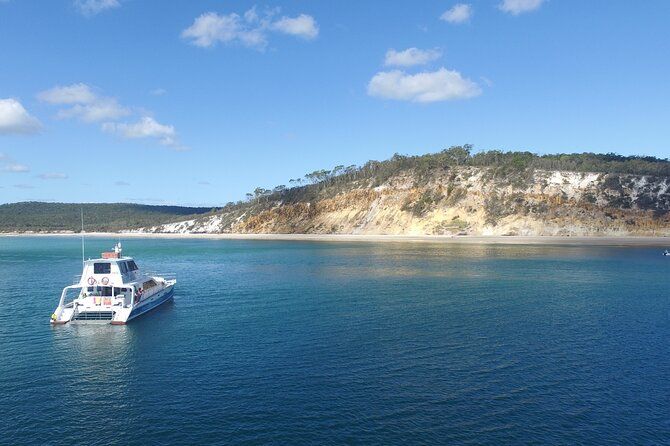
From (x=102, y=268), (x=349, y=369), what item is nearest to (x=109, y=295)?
(x=102, y=268)

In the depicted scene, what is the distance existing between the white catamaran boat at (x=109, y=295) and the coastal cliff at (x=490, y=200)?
11155 cm

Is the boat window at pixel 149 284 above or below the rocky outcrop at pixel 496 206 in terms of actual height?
below

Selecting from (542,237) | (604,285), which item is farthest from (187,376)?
(542,237)

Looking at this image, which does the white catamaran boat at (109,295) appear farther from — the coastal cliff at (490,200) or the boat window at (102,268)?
the coastal cliff at (490,200)

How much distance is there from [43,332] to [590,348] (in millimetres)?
36045

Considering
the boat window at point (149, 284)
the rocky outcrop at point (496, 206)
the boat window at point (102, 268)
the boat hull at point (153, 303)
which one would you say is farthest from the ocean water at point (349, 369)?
the rocky outcrop at point (496, 206)

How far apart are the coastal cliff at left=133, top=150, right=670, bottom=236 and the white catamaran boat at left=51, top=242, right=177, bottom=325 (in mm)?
111552

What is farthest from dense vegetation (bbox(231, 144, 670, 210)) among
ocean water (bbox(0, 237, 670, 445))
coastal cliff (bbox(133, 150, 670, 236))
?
ocean water (bbox(0, 237, 670, 445))

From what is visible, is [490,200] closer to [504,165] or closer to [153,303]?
[504,165]

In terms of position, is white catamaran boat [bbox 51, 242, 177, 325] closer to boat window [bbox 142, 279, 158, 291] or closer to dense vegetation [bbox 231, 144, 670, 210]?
boat window [bbox 142, 279, 158, 291]

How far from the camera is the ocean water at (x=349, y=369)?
1892 cm

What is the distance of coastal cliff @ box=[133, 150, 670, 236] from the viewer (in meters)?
130

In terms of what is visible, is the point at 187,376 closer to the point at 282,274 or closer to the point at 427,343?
the point at 427,343

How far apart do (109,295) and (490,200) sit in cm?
12330
